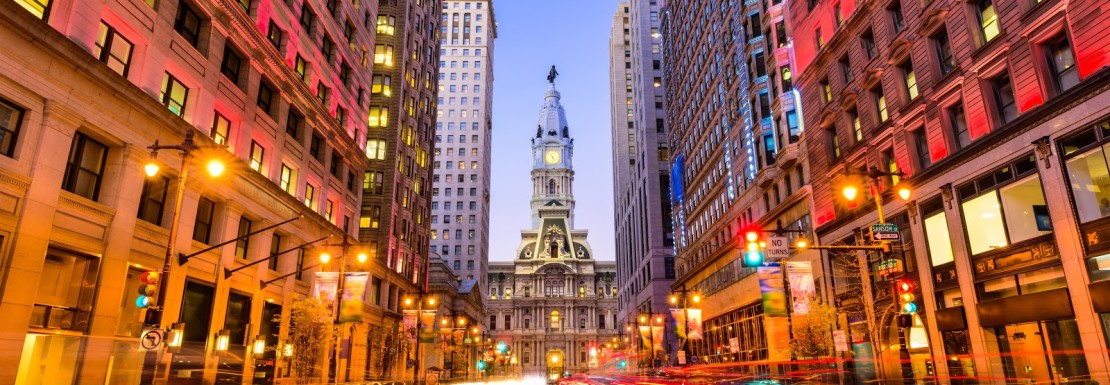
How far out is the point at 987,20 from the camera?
85.8 ft

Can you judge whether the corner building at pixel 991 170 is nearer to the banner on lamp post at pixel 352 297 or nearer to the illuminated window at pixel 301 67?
the banner on lamp post at pixel 352 297

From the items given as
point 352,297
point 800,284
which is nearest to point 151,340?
point 352,297

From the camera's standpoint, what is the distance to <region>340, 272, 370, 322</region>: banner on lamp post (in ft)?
97.6

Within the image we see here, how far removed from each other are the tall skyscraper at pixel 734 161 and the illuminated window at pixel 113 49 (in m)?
30.1

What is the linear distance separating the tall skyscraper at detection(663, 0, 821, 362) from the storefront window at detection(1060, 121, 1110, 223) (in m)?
13.7

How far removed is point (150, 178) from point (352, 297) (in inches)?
385

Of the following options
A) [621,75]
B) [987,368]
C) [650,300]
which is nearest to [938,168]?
[987,368]

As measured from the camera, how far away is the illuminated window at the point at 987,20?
25562 millimetres

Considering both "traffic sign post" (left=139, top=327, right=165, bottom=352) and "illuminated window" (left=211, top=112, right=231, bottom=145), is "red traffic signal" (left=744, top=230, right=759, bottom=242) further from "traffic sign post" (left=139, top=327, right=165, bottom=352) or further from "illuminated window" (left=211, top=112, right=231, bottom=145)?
"illuminated window" (left=211, top=112, right=231, bottom=145)

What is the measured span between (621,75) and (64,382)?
12712cm

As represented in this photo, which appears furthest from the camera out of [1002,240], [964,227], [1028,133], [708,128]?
[708,128]

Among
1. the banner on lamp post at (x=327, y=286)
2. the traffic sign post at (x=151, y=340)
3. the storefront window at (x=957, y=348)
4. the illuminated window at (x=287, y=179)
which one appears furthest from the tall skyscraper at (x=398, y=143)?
the storefront window at (x=957, y=348)

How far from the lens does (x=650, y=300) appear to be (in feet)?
298

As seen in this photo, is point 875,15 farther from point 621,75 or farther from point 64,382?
point 621,75
